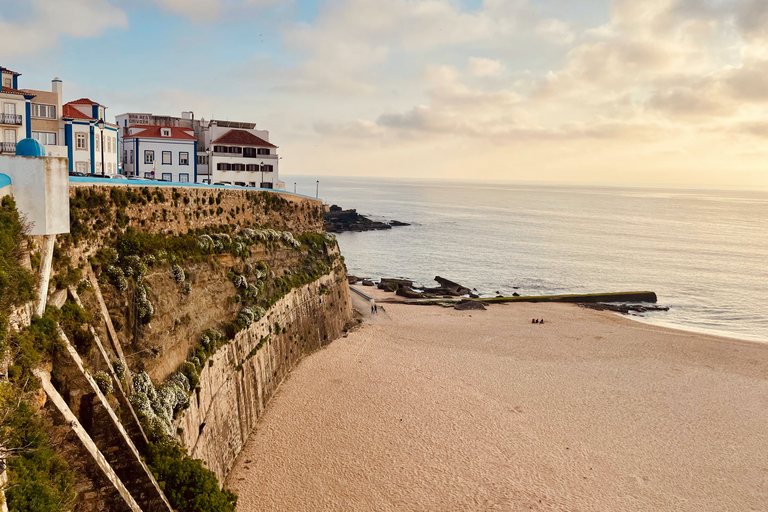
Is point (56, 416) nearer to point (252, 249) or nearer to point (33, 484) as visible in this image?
point (33, 484)

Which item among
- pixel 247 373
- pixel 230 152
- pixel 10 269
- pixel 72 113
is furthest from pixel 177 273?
pixel 230 152

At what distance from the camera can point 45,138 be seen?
28.1 metres

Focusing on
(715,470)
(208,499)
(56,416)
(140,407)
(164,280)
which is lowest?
(715,470)

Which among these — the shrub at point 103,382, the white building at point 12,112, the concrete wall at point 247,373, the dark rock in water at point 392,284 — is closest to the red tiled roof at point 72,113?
the white building at point 12,112

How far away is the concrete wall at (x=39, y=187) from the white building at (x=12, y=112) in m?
14.5

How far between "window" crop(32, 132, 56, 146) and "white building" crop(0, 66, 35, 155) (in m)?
0.88

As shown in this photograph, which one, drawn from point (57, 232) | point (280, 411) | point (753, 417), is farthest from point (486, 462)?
point (57, 232)

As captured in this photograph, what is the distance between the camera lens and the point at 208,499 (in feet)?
47.9

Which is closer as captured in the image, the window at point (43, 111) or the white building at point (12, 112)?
the white building at point (12, 112)

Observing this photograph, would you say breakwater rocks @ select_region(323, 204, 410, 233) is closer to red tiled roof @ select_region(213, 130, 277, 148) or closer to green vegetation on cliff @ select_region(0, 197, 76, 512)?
red tiled roof @ select_region(213, 130, 277, 148)

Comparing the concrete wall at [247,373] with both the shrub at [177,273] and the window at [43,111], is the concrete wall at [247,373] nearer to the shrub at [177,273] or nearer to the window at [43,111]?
the shrub at [177,273]

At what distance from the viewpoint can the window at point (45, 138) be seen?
27.5 m

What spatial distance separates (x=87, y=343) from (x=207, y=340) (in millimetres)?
6975

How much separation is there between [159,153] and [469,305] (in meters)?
29.5
